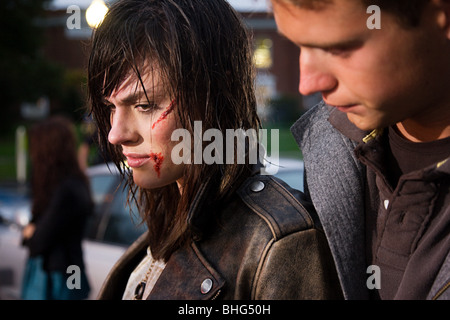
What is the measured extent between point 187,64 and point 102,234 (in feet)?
10.2

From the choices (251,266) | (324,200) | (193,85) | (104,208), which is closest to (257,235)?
(251,266)

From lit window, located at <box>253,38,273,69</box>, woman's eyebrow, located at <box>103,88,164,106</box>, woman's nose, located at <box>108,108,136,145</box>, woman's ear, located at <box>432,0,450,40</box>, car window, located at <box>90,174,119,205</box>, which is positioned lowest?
car window, located at <box>90,174,119,205</box>

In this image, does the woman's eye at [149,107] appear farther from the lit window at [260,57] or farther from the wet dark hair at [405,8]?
the wet dark hair at [405,8]

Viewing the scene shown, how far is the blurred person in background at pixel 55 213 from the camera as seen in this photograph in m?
4.25

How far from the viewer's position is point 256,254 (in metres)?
1.45

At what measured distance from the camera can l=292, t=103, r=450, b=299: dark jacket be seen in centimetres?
117

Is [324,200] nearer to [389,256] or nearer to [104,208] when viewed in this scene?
[389,256]

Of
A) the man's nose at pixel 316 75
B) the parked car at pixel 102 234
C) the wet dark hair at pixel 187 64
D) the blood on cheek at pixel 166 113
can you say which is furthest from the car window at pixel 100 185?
the man's nose at pixel 316 75

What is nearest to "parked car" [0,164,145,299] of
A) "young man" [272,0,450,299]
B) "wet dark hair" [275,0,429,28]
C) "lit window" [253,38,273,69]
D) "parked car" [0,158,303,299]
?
"parked car" [0,158,303,299]

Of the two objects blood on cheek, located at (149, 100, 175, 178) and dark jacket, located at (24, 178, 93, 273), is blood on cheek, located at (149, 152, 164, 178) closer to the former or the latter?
blood on cheek, located at (149, 100, 175, 178)

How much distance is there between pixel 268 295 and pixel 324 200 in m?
0.27

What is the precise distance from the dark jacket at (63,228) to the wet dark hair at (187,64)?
9.05 ft

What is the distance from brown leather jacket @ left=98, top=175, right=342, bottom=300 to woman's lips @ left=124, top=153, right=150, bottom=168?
0.57 ft

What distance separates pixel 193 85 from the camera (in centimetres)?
153
